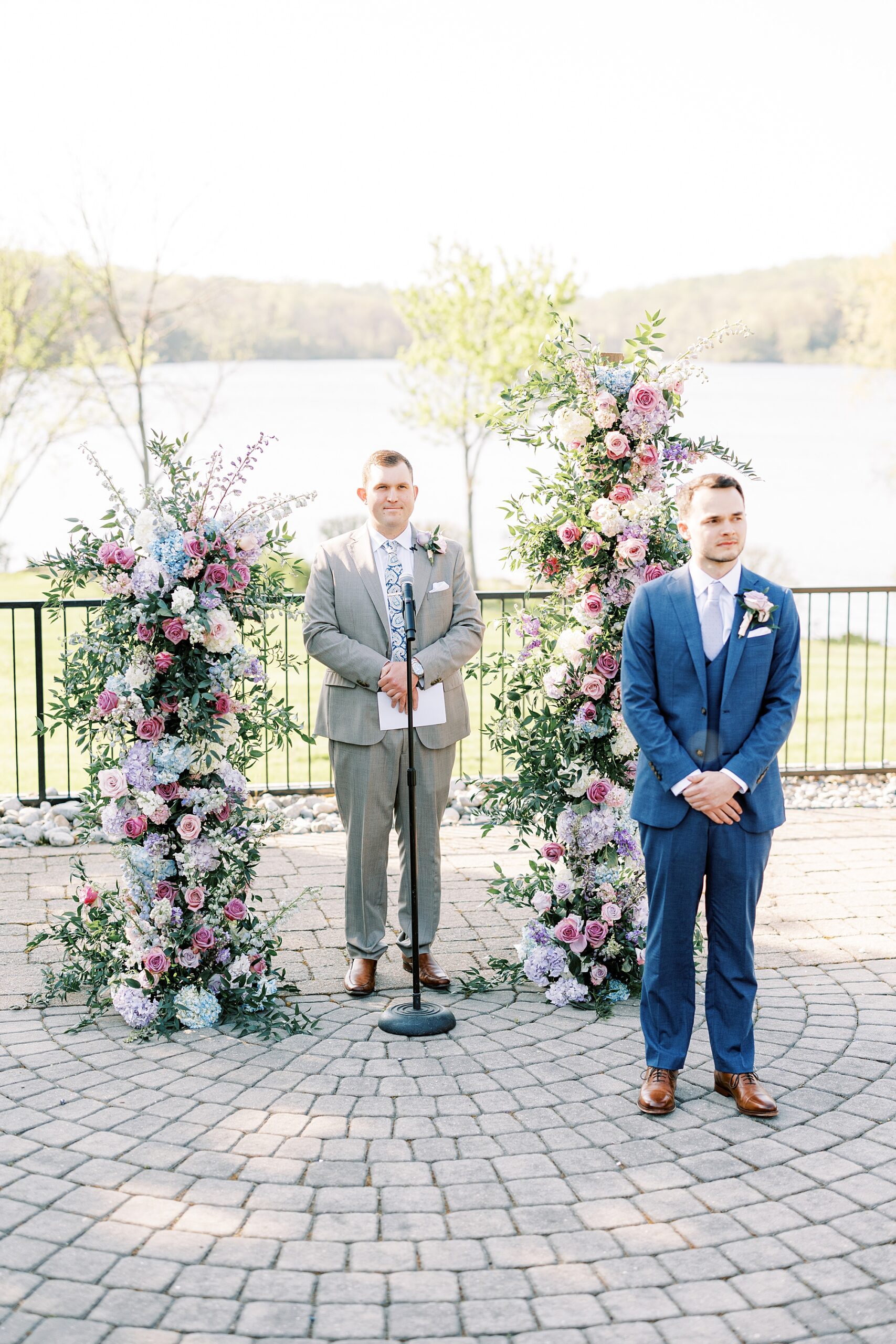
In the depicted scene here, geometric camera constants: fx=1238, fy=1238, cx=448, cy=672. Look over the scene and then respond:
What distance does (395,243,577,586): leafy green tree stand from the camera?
19.0 meters

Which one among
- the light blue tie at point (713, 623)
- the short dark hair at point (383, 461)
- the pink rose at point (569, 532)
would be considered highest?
the short dark hair at point (383, 461)

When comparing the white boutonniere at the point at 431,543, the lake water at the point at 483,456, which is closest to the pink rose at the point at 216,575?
the white boutonniere at the point at 431,543

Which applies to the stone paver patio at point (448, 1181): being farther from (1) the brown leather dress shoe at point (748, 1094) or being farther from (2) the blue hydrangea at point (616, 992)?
(2) the blue hydrangea at point (616, 992)

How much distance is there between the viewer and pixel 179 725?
4844mm

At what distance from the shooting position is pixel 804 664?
16016 mm

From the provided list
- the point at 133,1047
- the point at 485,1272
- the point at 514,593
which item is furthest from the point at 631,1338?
the point at 514,593

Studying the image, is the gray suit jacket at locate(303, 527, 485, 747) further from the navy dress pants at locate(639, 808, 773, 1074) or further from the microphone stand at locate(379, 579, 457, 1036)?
the navy dress pants at locate(639, 808, 773, 1074)

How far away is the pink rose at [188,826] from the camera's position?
15.4 ft

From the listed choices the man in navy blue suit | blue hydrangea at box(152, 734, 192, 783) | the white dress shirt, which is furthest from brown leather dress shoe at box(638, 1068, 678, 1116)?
blue hydrangea at box(152, 734, 192, 783)

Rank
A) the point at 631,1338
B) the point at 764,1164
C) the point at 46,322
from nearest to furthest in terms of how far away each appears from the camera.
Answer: the point at 631,1338 → the point at 764,1164 → the point at 46,322

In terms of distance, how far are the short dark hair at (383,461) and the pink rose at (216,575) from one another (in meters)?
0.80

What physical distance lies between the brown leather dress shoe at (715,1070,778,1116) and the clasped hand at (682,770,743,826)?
2.89 ft

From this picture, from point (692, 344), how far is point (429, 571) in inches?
55.1

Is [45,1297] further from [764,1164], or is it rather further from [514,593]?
[514,593]
